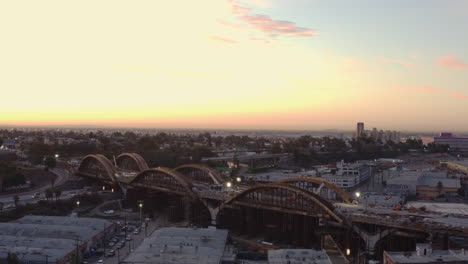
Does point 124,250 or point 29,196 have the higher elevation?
point 29,196

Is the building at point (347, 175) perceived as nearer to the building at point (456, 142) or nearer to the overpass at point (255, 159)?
the overpass at point (255, 159)

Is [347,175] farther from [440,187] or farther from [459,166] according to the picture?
[459,166]

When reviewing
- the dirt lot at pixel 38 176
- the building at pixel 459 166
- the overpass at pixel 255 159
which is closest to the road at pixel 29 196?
the dirt lot at pixel 38 176

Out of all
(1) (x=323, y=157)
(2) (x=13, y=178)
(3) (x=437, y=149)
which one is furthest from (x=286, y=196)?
(3) (x=437, y=149)

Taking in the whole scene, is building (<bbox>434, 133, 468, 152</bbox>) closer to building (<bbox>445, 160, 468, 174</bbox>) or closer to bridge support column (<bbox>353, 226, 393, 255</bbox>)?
building (<bbox>445, 160, 468, 174</bbox>)

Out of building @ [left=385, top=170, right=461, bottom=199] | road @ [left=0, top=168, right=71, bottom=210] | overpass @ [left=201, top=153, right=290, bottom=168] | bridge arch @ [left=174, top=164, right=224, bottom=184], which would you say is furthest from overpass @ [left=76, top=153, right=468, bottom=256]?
overpass @ [left=201, top=153, right=290, bottom=168]

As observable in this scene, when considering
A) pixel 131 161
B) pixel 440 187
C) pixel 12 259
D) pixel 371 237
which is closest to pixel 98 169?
pixel 131 161

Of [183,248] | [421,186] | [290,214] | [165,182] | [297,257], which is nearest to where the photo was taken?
[297,257]
